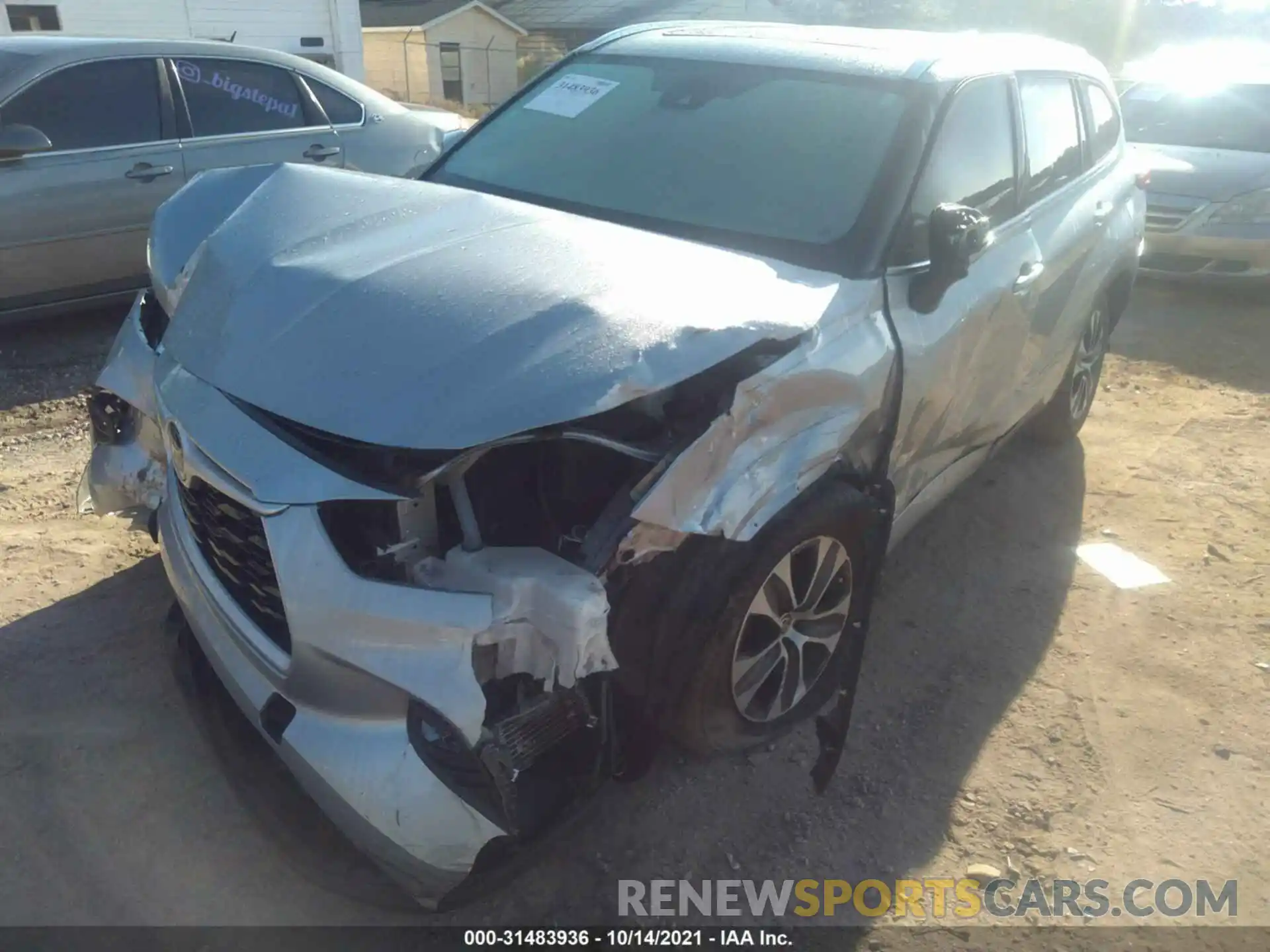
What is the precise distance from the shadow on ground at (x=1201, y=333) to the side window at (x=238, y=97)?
18.3ft

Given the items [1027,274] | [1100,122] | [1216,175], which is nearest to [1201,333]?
[1216,175]

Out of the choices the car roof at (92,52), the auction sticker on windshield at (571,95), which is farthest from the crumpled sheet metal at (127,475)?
the car roof at (92,52)

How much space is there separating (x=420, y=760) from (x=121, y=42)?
5.03m

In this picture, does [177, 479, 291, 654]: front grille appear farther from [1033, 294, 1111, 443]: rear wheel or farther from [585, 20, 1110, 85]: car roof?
[1033, 294, 1111, 443]: rear wheel

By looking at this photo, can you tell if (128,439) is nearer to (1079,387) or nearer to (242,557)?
(242,557)

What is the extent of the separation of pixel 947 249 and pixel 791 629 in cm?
113

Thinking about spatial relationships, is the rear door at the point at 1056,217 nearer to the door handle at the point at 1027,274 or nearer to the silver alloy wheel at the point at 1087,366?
the door handle at the point at 1027,274

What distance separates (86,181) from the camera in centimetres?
511

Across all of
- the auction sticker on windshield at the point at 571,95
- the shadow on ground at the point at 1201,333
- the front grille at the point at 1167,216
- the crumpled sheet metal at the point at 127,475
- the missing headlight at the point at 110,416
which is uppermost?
the auction sticker on windshield at the point at 571,95

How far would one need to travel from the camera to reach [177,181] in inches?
213

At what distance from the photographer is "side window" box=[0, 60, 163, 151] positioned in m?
5.00

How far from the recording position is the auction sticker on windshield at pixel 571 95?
344 cm

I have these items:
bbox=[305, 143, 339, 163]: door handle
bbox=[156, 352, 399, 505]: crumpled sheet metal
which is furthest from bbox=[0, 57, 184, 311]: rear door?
bbox=[156, 352, 399, 505]: crumpled sheet metal

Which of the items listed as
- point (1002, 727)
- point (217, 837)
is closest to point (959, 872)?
point (1002, 727)
